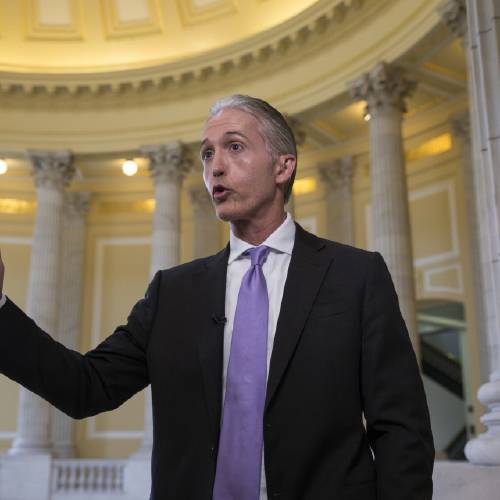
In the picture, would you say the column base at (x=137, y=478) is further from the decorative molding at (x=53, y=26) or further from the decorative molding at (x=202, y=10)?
the decorative molding at (x=53, y=26)

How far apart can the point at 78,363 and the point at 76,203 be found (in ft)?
66.3

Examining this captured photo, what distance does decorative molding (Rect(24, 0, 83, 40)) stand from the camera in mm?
20188

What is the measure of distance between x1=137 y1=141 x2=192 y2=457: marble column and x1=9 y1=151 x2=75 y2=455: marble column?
2301 mm

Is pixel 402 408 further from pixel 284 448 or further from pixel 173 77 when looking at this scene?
pixel 173 77

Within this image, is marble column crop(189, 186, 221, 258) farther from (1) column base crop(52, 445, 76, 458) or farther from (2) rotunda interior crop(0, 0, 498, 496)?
(1) column base crop(52, 445, 76, 458)

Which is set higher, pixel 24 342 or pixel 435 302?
pixel 435 302

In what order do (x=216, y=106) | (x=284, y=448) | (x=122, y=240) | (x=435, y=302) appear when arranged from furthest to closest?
(x=122, y=240) < (x=435, y=302) < (x=216, y=106) < (x=284, y=448)

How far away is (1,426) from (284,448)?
20.4 m

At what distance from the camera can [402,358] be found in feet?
6.22

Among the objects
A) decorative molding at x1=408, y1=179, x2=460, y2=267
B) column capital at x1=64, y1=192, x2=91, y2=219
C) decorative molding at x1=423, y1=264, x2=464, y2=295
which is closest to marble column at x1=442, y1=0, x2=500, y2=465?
decorative molding at x1=423, y1=264, x2=464, y2=295

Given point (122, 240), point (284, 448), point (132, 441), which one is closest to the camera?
point (284, 448)

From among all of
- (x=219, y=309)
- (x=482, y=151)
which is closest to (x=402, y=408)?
(x=219, y=309)

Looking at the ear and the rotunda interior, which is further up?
the rotunda interior

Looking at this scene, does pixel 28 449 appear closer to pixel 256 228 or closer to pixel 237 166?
pixel 256 228
